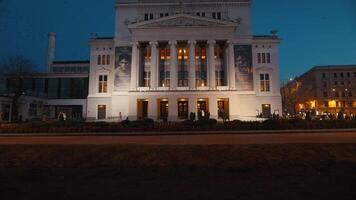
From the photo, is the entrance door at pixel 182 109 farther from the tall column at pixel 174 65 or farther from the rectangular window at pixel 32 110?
the rectangular window at pixel 32 110

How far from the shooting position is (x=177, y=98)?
48344 mm

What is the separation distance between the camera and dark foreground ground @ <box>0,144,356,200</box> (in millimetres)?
7871

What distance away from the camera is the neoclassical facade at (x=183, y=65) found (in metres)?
48.8

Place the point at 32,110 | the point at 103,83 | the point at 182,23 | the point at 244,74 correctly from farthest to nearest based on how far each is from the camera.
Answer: the point at 32,110 → the point at 103,83 → the point at 244,74 → the point at 182,23

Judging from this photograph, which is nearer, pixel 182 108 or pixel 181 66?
pixel 182 108

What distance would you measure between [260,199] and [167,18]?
48.2 m

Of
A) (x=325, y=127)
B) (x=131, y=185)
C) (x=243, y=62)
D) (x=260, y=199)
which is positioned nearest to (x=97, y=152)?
(x=131, y=185)

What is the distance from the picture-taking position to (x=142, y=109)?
166 feet

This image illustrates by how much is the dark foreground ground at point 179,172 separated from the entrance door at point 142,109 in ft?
117

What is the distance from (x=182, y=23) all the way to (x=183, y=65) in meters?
8.93

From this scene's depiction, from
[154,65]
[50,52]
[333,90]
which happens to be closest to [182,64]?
[154,65]

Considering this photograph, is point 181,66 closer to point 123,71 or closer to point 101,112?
point 123,71

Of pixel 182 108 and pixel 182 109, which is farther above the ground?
pixel 182 108

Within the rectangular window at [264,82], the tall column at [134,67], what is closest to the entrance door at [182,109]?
the tall column at [134,67]
